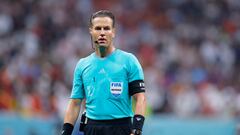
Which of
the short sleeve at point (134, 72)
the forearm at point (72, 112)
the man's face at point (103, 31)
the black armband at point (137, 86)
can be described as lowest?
the forearm at point (72, 112)

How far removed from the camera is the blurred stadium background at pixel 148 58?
17797 millimetres

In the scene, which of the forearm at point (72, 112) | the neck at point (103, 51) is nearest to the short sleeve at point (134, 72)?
the neck at point (103, 51)

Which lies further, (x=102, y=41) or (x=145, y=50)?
(x=145, y=50)

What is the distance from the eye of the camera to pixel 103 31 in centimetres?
887

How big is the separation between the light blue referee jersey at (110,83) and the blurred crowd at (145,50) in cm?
877

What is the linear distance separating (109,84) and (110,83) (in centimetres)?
2

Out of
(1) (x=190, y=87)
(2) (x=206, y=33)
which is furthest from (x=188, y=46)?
(1) (x=190, y=87)

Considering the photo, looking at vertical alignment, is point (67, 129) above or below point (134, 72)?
below

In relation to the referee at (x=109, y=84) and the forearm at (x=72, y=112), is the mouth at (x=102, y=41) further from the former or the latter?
the forearm at (x=72, y=112)

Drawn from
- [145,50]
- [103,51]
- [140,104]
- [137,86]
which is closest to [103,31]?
[103,51]

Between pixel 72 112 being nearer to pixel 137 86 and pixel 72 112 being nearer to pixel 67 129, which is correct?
pixel 67 129

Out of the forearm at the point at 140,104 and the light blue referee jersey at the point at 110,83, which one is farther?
the light blue referee jersey at the point at 110,83

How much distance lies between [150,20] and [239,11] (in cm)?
246

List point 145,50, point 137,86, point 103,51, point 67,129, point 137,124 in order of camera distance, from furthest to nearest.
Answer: point 145,50, point 67,129, point 103,51, point 137,86, point 137,124
